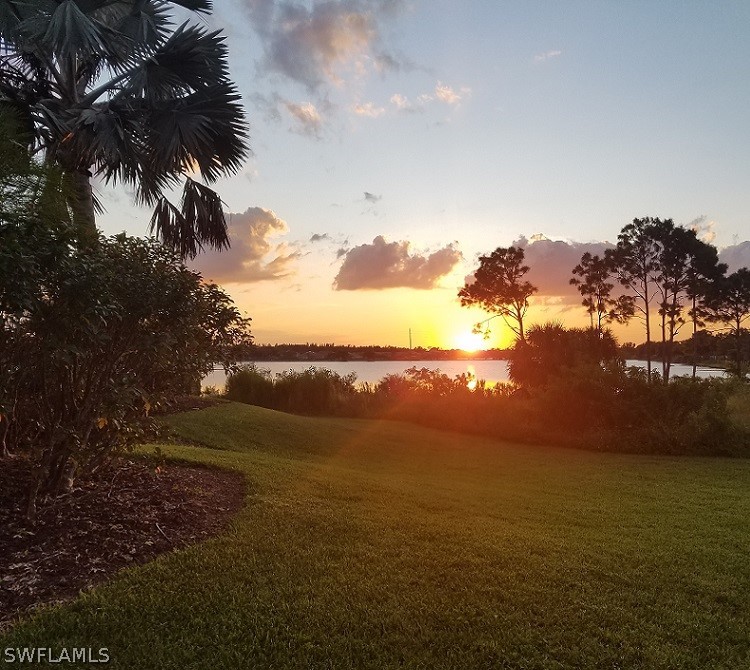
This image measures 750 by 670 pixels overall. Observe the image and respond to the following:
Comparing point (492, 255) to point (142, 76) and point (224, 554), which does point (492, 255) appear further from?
point (224, 554)

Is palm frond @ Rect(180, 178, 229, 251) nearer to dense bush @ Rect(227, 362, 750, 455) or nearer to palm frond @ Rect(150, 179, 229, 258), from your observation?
palm frond @ Rect(150, 179, 229, 258)

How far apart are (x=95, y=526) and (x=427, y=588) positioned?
256 centimetres

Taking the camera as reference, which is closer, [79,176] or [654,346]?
[79,176]

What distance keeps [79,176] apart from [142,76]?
2286 mm

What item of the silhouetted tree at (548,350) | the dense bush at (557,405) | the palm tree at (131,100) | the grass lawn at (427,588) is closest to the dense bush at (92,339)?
the grass lawn at (427,588)

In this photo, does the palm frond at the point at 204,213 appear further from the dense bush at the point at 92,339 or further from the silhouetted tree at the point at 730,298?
the silhouetted tree at the point at 730,298

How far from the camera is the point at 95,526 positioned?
430 centimetres

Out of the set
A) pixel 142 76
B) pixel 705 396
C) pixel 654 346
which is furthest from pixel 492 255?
pixel 142 76

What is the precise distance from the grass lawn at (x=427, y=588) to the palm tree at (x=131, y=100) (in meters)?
5.95

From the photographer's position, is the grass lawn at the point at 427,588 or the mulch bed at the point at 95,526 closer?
the grass lawn at the point at 427,588

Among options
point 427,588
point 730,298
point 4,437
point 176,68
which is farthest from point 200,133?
point 730,298

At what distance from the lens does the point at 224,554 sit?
403 cm

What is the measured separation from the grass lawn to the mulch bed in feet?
0.79

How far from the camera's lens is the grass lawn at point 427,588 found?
307 cm
